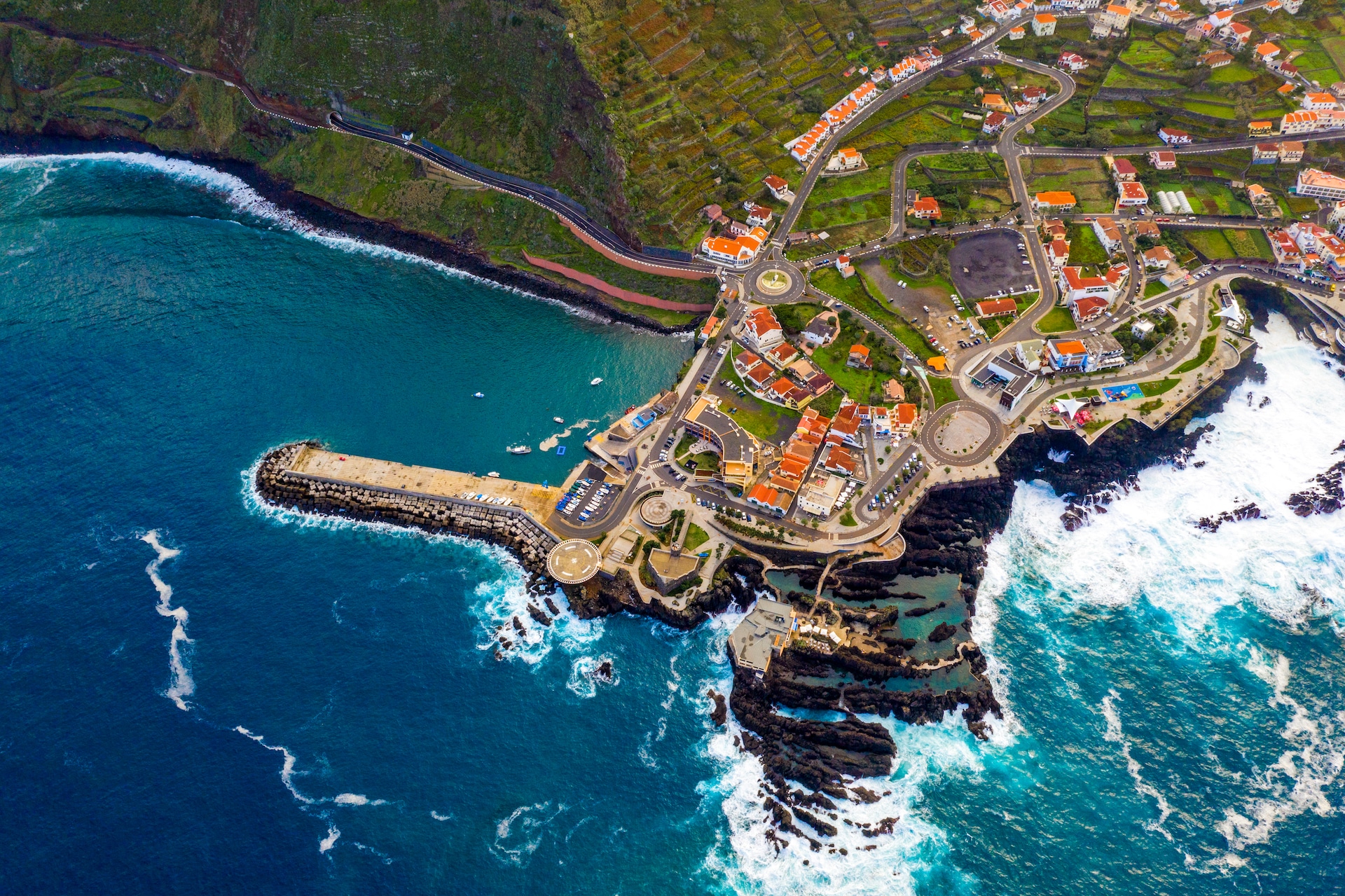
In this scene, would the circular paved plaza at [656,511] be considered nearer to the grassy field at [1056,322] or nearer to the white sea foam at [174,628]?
the white sea foam at [174,628]

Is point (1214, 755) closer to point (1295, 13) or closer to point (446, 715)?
point (446, 715)

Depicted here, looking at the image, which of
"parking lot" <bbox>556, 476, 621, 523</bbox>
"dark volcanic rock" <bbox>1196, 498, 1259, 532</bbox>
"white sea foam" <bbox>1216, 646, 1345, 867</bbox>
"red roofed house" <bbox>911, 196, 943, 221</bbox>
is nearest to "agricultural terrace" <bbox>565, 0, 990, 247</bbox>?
"red roofed house" <bbox>911, 196, 943, 221</bbox>

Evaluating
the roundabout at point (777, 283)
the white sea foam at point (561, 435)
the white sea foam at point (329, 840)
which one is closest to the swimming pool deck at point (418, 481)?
the white sea foam at point (561, 435)

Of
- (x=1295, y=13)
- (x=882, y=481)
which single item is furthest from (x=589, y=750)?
(x=1295, y=13)

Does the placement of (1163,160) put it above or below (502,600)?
above

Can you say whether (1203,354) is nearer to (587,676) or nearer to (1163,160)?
(1163,160)

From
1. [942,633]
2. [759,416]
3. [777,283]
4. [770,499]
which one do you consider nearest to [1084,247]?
[777,283]

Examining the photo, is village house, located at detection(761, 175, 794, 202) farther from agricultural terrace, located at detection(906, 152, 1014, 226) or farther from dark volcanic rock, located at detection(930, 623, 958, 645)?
dark volcanic rock, located at detection(930, 623, 958, 645)
